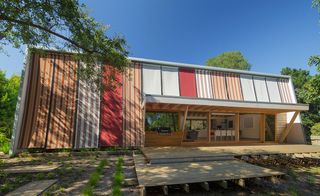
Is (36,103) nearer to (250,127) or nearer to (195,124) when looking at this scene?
(195,124)

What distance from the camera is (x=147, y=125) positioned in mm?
13141

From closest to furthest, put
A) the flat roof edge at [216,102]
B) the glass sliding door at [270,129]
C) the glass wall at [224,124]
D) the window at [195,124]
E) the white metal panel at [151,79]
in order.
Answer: the flat roof edge at [216,102], the white metal panel at [151,79], the glass wall at [224,124], the glass sliding door at [270,129], the window at [195,124]

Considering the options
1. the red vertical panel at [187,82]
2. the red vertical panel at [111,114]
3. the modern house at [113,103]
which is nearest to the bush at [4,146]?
the modern house at [113,103]

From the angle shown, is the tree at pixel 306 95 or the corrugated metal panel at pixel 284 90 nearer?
the tree at pixel 306 95

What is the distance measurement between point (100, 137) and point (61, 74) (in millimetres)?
4191

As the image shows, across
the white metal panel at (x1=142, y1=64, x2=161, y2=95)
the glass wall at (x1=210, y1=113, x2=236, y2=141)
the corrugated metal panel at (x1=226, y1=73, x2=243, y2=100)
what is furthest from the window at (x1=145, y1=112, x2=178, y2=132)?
the corrugated metal panel at (x1=226, y1=73, x2=243, y2=100)

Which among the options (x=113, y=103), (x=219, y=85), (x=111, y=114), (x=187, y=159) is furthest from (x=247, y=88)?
(x=111, y=114)

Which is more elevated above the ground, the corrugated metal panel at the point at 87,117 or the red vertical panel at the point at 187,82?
the red vertical panel at the point at 187,82

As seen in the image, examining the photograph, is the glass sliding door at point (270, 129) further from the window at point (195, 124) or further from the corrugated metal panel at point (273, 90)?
the window at point (195, 124)

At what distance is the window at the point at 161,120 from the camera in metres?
13.3

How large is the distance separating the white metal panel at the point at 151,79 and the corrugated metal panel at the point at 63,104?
13.3 ft

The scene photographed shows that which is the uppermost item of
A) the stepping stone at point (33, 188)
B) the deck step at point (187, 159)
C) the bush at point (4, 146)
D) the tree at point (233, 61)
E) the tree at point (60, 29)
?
the tree at point (233, 61)

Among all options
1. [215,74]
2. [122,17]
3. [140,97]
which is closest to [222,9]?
[215,74]

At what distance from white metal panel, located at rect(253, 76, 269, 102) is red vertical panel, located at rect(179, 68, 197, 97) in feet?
16.4
